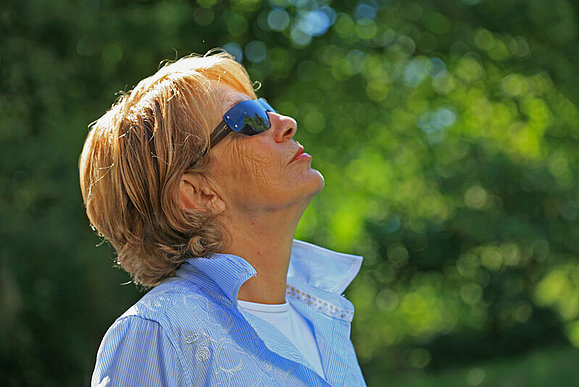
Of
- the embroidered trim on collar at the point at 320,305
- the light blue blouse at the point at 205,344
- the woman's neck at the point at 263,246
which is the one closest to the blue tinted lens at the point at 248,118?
the woman's neck at the point at 263,246

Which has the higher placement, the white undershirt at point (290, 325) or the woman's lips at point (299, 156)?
the woman's lips at point (299, 156)

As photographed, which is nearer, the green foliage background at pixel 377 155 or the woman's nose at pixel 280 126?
the woman's nose at pixel 280 126

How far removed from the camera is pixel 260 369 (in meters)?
1.36

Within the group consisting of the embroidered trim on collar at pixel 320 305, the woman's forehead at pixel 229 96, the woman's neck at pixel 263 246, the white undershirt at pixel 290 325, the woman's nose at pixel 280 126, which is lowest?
the embroidered trim on collar at pixel 320 305

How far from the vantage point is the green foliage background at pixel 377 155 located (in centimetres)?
488

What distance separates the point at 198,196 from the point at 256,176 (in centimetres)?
16

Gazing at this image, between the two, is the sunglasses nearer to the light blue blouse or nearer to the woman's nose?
the woman's nose

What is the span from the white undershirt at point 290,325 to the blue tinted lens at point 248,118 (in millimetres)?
444

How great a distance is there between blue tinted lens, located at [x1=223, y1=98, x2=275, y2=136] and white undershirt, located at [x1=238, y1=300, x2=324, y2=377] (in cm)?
44

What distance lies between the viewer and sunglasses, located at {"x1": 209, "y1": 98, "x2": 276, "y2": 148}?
1.63 metres

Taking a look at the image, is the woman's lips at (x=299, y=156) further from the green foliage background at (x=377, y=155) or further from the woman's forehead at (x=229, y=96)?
the green foliage background at (x=377, y=155)

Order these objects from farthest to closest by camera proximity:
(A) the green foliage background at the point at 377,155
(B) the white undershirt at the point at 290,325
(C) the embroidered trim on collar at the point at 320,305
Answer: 1. (A) the green foliage background at the point at 377,155
2. (C) the embroidered trim on collar at the point at 320,305
3. (B) the white undershirt at the point at 290,325

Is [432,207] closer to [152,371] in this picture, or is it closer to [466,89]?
[466,89]

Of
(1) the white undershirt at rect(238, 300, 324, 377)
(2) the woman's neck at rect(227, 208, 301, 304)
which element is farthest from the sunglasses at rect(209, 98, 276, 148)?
(1) the white undershirt at rect(238, 300, 324, 377)
